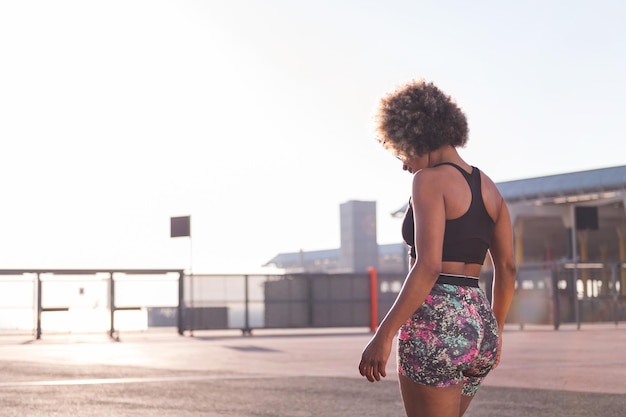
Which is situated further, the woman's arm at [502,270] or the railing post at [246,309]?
the railing post at [246,309]

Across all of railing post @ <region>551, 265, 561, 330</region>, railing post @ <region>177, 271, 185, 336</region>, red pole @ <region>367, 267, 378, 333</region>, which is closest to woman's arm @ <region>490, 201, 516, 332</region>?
railing post @ <region>177, 271, 185, 336</region>

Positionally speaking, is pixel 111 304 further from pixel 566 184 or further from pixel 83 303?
pixel 566 184

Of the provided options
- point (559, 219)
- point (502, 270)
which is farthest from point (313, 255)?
point (502, 270)

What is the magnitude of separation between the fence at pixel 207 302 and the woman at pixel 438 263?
23182 millimetres

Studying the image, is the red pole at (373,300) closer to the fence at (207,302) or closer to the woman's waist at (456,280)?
the fence at (207,302)

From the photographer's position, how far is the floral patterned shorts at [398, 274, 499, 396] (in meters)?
3.32

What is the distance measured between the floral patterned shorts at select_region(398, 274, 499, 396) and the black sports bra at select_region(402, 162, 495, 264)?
11 centimetres

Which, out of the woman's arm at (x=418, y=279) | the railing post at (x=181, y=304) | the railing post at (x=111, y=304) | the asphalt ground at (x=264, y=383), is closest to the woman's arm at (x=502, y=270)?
the woman's arm at (x=418, y=279)

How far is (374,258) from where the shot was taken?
9075 cm

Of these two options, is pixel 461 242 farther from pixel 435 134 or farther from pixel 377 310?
pixel 377 310

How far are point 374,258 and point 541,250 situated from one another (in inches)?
1190

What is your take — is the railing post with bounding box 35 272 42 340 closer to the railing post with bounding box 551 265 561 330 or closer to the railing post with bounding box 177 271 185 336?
A: the railing post with bounding box 177 271 185 336

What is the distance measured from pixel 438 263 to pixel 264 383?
8360mm

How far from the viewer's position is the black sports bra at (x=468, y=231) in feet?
11.0
